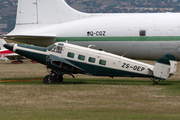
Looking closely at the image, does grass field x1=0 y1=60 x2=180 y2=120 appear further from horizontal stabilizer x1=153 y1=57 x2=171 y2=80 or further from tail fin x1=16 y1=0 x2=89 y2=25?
tail fin x1=16 y1=0 x2=89 y2=25

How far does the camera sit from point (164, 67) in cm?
2062

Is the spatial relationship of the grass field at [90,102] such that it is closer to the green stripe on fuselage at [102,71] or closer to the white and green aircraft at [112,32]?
the green stripe on fuselage at [102,71]

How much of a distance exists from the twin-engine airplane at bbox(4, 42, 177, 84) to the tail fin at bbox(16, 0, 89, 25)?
4837mm

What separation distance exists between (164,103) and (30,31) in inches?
543

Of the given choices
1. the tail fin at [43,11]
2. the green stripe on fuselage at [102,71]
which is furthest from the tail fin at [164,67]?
the tail fin at [43,11]

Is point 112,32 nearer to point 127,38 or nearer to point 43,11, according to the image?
point 127,38

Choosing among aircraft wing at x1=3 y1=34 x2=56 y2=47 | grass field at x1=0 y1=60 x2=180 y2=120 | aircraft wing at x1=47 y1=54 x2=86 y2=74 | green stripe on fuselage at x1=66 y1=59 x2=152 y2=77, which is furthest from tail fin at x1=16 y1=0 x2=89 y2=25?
grass field at x1=0 y1=60 x2=180 y2=120

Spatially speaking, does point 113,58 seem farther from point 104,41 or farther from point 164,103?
point 164,103

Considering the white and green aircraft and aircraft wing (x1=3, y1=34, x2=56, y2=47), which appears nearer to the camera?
the white and green aircraft

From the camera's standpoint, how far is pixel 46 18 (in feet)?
87.8

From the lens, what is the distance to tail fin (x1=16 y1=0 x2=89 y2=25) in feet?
87.2

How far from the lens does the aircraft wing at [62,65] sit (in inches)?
853

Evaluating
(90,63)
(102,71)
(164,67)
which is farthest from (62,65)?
(164,67)

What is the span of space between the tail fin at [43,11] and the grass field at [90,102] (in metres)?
7.16
